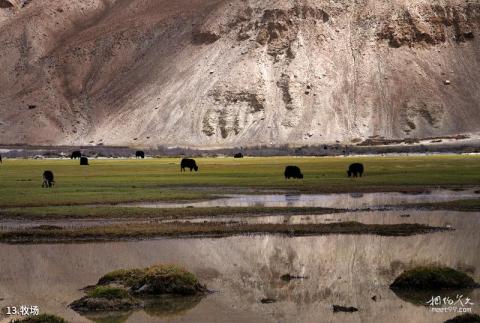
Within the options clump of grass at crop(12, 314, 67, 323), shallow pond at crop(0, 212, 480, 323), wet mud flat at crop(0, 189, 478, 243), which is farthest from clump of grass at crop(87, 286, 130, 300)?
wet mud flat at crop(0, 189, 478, 243)

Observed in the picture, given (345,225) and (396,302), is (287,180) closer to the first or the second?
(345,225)

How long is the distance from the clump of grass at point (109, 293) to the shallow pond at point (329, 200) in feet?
55.4

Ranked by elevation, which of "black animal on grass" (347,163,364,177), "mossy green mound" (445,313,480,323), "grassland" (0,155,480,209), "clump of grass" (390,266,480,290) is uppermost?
"black animal on grass" (347,163,364,177)

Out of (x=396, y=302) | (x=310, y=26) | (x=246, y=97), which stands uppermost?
(x=310, y=26)

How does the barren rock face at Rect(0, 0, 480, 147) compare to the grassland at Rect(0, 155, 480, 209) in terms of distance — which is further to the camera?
the barren rock face at Rect(0, 0, 480, 147)

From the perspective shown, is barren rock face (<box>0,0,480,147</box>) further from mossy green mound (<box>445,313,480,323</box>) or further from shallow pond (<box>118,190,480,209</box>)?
mossy green mound (<box>445,313,480,323</box>)

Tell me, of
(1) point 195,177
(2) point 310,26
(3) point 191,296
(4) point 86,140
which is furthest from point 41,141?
(3) point 191,296

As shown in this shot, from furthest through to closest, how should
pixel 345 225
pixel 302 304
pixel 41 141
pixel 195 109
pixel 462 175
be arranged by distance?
pixel 41 141, pixel 195 109, pixel 462 175, pixel 345 225, pixel 302 304

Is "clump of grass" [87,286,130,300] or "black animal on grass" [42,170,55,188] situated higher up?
"black animal on grass" [42,170,55,188]

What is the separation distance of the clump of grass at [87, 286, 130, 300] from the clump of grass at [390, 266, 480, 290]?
481 cm

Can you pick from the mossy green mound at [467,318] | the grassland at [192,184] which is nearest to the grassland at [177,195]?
the grassland at [192,184]

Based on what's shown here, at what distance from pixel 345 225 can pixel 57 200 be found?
13.2 meters

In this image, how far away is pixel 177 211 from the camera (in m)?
30.0

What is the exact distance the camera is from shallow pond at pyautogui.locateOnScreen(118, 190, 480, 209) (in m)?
32.7
